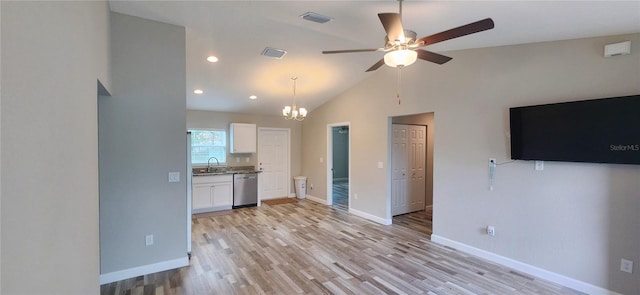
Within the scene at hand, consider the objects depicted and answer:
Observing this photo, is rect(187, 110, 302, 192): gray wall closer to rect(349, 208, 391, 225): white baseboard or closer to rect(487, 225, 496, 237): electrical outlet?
rect(349, 208, 391, 225): white baseboard

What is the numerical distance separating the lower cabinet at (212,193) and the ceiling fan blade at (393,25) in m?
5.13

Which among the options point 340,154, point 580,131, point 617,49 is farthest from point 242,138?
point 617,49

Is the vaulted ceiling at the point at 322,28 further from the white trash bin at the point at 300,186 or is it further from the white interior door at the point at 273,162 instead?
the white trash bin at the point at 300,186

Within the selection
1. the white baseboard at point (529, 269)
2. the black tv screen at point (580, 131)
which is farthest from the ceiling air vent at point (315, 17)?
the white baseboard at point (529, 269)

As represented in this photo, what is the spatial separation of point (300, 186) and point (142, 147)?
4.79m

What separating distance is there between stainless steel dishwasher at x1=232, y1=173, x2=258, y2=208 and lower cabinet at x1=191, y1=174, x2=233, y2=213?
4.6 inches

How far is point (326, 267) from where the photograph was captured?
3379 mm

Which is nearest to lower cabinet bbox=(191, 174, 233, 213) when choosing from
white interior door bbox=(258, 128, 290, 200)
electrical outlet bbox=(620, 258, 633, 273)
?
white interior door bbox=(258, 128, 290, 200)

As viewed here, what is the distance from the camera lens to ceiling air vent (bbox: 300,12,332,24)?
2863 mm

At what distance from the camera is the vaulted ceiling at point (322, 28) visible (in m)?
2.36

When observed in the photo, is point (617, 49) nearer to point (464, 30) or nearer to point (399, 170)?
point (464, 30)

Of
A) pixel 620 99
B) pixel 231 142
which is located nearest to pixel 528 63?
pixel 620 99

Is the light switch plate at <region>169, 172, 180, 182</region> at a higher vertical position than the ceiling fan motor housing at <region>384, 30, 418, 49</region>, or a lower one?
lower

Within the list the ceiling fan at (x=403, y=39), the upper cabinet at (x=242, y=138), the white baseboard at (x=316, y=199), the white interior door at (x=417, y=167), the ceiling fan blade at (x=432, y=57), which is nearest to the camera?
the ceiling fan at (x=403, y=39)
